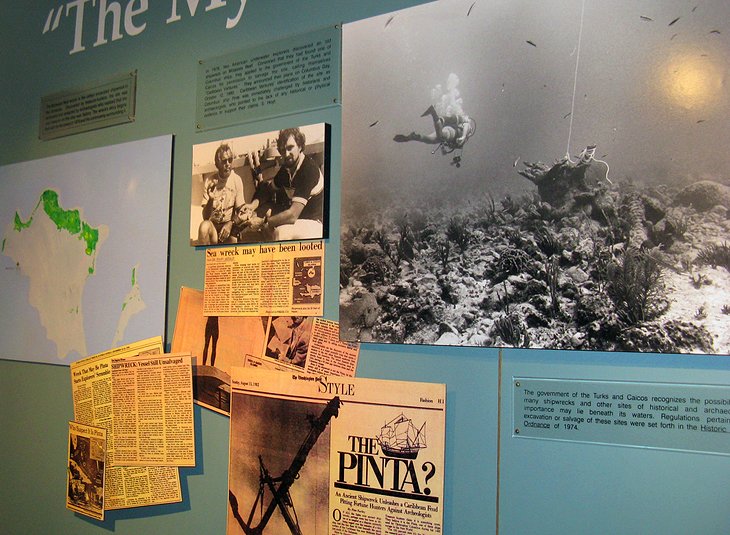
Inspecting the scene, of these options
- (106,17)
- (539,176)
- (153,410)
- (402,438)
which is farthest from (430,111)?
(106,17)

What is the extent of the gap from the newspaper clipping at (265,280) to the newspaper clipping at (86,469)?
1.56 feet

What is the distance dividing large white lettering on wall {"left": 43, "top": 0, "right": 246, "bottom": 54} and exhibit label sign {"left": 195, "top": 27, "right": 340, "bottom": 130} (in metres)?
0.17

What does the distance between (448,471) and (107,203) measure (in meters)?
1.08

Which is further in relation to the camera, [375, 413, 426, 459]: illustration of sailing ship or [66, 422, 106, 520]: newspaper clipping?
[66, 422, 106, 520]: newspaper clipping

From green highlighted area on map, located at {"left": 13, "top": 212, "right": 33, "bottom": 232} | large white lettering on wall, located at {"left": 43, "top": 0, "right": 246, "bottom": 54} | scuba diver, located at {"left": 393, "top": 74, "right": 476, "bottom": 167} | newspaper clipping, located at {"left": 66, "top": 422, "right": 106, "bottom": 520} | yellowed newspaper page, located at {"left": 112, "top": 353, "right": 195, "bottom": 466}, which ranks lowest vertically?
newspaper clipping, located at {"left": 66, "top": 422, "right": 106, "bottom": 520}

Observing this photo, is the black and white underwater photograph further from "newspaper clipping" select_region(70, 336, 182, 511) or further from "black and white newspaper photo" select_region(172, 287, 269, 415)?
"newspaper clipping" select_region(70, 336, 182, 511)

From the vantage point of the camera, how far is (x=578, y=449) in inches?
37.5

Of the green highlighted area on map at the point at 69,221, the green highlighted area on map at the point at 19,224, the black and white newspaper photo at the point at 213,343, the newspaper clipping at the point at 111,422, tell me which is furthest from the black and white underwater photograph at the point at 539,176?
the green highlighted area on map at the point at 19,224

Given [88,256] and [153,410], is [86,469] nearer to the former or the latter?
[153,410]

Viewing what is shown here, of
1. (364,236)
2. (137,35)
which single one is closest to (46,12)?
(137,35)

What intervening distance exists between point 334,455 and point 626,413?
0.54 m

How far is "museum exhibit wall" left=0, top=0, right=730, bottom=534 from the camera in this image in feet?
2.99

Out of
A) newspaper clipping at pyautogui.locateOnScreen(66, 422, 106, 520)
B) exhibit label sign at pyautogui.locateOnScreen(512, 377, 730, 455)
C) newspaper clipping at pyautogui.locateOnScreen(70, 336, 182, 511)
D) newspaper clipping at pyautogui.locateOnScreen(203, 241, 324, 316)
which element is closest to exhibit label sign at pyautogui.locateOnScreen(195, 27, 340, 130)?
newspaper clipping at pyautogui.locateOnScreen(203, 241, 324, 316)

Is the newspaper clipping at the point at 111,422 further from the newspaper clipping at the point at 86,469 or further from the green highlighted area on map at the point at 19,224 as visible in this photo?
the green highlighted area on map at the point at 19,224
